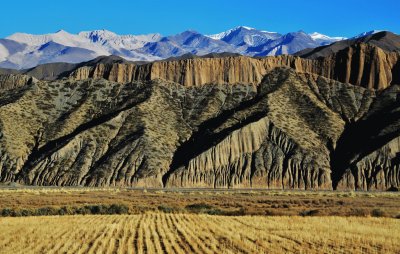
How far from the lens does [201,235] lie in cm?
3350

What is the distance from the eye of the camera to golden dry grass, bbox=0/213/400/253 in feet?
93.6

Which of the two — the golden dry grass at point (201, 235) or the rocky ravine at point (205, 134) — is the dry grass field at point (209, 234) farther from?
the rocky ravine at point (205, 134)

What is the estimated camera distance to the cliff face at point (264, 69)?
149625 millimetres

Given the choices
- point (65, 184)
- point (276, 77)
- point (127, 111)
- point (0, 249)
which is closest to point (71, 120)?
point (127, 111)

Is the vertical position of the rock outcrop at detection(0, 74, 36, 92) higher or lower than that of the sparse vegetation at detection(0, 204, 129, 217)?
higher

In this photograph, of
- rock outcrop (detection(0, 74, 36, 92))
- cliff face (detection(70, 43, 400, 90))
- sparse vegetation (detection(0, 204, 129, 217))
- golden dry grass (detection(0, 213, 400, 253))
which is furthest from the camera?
rock outcrop (detection(0, 74, 36, 92))

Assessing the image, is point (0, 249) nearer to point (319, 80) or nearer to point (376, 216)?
point (376, 216)

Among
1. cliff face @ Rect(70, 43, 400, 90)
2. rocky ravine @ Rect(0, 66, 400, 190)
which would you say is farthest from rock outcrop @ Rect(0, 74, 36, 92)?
cliff face @ Rect(70, 43, 400, 90)

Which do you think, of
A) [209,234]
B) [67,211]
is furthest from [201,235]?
[67,211]

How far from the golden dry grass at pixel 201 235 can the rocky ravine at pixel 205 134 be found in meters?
70.4

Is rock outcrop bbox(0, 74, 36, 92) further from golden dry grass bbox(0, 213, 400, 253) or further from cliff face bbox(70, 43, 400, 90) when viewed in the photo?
golden dry grass bbox(0, 213, 400, 253)

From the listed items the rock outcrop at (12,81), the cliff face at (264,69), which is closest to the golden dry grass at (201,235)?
the cliff face at (264,69)

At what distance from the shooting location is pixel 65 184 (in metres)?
114

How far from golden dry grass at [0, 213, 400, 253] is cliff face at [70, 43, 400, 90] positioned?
11050 cm
